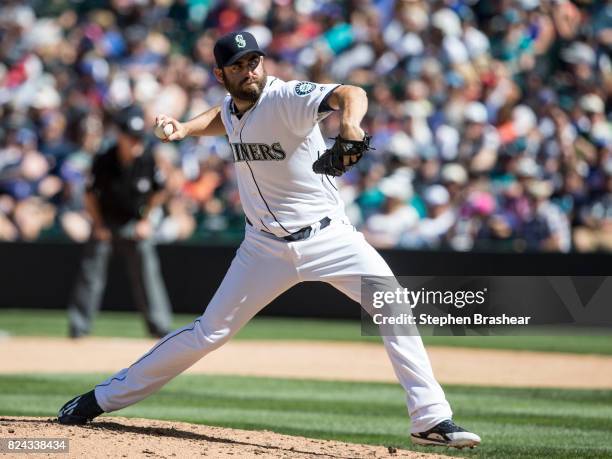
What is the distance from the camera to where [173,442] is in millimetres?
6227

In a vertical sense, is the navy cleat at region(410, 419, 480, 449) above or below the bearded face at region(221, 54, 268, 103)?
below

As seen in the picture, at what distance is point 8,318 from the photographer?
626 inches

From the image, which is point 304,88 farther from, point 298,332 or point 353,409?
point 298,332

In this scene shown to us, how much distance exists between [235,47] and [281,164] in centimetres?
68

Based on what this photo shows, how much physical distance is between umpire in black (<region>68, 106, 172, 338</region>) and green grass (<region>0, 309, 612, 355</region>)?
0.82 meters

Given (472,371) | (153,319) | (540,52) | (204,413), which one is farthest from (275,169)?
(540,52)

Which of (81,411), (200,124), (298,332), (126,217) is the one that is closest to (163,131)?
(200,124)

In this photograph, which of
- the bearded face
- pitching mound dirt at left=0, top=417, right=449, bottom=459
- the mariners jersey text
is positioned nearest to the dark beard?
the bearded face

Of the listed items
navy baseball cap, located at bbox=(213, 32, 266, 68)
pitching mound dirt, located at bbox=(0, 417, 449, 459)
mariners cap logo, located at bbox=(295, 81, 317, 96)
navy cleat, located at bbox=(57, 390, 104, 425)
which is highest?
navy baseball cap, located at bbox=(213, 32, 266, 68)

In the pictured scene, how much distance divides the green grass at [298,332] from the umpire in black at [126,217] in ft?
2.68

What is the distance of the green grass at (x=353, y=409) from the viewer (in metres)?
7.62

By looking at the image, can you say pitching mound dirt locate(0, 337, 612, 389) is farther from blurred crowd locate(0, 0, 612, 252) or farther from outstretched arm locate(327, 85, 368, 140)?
outstretched arm locate(327, 85, 368, 140)

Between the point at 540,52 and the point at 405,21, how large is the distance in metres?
2.14

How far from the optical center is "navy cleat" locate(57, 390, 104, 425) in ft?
21.5
